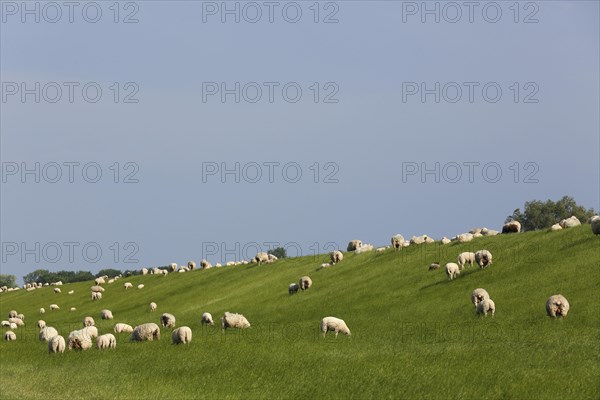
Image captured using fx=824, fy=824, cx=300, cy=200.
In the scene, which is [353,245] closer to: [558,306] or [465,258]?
[465,258]

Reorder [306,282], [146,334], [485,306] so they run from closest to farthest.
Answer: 1. [485,306]
2. [146,334]
3. [306,282]

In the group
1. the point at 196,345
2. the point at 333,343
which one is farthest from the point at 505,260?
the point at 196,345

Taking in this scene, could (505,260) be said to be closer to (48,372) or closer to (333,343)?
(333,343)

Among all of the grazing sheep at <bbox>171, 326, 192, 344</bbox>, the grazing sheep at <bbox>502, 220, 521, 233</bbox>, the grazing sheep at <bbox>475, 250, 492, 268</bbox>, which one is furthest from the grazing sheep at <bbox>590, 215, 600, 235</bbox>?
the grazing sheep at <bbox>171, 326, 192, 344</bbox>

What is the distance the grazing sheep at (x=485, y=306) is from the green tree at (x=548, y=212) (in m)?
93.0

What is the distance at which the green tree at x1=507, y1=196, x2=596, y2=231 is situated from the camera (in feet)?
446

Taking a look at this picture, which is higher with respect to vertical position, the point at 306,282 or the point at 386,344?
the point at 306,282

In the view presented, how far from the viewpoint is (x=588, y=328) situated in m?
39.8

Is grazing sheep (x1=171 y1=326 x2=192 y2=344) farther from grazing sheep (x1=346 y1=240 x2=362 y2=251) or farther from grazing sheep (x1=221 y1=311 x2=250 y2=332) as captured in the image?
grazing sheep (x1=346 y1=240 x2=362 y2=251)

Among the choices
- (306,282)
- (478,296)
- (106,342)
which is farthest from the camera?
(306,282)

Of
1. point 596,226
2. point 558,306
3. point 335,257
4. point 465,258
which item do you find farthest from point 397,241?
point 558,306

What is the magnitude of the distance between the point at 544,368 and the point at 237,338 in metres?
17.9

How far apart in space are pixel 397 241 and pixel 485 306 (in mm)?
26108

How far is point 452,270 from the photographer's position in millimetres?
56812
